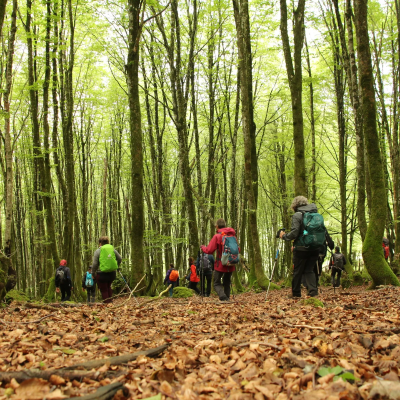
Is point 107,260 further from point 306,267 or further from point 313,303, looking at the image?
point 313,303

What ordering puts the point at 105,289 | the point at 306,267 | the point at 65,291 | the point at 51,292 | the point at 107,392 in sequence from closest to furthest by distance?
the point at 107,392
the point at 306,267
the point at 105,289
the point at 65,291
the point at 51,292

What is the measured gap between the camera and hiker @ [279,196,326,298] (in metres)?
5.90

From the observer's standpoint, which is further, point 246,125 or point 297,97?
point 246,125

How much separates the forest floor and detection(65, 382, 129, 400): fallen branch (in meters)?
0.01

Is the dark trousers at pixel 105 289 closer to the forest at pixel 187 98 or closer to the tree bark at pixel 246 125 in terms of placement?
the forest at pixel 187 98

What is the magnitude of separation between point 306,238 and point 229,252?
1627 mm

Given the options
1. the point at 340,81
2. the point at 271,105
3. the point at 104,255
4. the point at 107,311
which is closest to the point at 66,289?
the point at 104,255

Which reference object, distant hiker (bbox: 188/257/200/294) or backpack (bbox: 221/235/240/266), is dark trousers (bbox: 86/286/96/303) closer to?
distant hiker (bbox: 188/257/200/294)

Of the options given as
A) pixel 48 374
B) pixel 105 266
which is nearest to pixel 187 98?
pixel 105 266

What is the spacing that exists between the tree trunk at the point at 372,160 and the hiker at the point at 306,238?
189cm

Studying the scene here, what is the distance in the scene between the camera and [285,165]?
20812 millimetres

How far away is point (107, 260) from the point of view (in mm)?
7645

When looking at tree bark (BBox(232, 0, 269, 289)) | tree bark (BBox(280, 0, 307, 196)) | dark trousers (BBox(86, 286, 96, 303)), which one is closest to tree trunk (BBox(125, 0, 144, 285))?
tree bark (BBox(232, 0, 269, 289))

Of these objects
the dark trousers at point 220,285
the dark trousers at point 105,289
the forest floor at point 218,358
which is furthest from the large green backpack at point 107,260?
the forest floor at point 218,358
